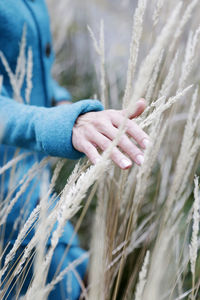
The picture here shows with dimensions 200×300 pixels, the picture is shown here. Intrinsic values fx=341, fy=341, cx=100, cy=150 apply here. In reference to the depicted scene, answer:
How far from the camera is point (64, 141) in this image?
1.63ft

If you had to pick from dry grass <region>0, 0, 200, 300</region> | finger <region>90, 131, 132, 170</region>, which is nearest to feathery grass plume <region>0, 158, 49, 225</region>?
dry grass <region>0, 0, 200, 300</region>

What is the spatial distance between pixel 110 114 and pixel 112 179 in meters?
0.19

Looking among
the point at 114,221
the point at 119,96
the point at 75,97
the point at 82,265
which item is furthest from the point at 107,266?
the point at 75,97

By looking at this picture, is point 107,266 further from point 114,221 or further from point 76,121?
point 76,121

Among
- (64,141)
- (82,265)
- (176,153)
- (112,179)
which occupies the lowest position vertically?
(82,265)

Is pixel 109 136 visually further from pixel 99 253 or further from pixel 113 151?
pixel 99 253

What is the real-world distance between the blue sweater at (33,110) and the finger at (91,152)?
0.04 metres

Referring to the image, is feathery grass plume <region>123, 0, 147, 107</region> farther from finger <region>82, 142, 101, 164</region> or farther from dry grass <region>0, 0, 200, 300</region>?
finger <region>82, 142, 101, 164</region>

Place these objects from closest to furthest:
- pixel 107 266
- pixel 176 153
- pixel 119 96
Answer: pixel 107 266 < pixel 176 153 < pixel 119 96

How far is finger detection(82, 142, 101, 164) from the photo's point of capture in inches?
16.8

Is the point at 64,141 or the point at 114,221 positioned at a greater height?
the point at 64,141

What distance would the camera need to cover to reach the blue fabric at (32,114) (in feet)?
1.66

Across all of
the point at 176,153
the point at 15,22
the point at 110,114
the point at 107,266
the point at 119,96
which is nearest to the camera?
the point at 110,114

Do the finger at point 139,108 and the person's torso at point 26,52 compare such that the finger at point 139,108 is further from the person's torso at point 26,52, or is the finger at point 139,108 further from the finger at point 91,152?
the person's torso at point 26,52
